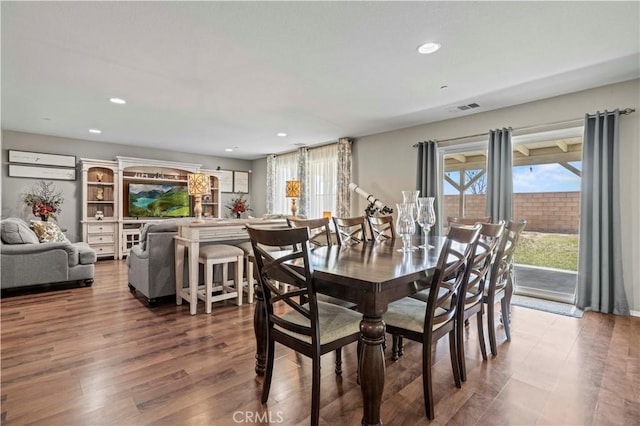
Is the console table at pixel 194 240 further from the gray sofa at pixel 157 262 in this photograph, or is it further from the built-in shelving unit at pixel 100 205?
the built-in shelving unit at pixel 100 205

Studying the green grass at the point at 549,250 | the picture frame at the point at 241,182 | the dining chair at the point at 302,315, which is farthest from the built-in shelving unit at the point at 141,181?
the green grass at the point at 549,250

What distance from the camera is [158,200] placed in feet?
23.2

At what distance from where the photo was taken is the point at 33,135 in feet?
18.8

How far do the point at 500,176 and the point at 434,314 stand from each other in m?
3.00

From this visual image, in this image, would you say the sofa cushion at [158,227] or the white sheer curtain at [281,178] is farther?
the white sheer curtain at [281,178]

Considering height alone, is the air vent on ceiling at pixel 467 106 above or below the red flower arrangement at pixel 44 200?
above

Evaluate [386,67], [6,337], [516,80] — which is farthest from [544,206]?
[6,337]

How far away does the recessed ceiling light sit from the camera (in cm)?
253

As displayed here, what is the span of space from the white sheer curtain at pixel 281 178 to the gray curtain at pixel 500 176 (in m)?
4.33

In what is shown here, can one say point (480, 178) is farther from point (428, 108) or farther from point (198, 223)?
point (198, 223)

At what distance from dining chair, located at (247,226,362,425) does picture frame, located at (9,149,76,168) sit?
6.31m

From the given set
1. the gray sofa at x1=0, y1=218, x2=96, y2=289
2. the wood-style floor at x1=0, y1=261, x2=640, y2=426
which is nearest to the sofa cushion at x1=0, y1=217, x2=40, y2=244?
the gray sofa at x1=0, y1=218, x2=96, y2=289

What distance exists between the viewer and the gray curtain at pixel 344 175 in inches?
236

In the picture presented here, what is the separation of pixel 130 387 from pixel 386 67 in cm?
316
